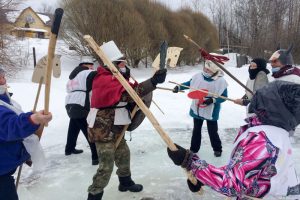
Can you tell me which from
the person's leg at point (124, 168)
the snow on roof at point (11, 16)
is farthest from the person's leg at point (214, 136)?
the snow on roof at point (11, 16)

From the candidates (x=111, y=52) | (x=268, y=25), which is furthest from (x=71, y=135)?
(x=268, y=25)

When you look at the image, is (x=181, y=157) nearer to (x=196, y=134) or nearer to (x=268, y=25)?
(x=196, y=134)

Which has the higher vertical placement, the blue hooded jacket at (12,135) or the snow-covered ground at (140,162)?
the blue hooded jacket at (12,135)

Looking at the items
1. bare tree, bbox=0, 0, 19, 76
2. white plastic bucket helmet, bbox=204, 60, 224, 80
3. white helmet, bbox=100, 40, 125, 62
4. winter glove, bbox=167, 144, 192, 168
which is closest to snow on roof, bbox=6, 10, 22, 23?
bare tree, bbox=0, 0, 19, 76

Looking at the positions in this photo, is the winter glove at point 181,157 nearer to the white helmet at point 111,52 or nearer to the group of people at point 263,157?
the group of people at point 263,157

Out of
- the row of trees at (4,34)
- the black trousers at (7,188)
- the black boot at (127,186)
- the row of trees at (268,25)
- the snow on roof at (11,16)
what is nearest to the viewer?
the black trousers at (7,188)

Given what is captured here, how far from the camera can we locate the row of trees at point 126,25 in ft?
58.9

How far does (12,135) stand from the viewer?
6.63 ft

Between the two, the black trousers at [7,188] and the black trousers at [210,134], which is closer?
the black trousers at [7,188]

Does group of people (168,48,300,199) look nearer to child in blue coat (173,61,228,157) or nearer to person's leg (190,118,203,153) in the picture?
child in blue coat (173,61,228,157)

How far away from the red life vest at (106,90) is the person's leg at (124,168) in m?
0.59

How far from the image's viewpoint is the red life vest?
3148 millimetres

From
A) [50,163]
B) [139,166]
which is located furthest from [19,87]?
[139,166]

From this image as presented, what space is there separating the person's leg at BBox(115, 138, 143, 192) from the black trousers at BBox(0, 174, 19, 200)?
1352mm
